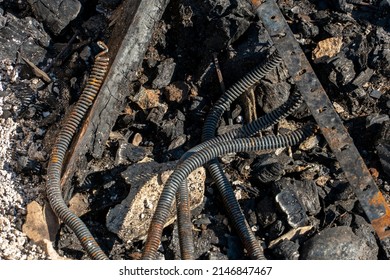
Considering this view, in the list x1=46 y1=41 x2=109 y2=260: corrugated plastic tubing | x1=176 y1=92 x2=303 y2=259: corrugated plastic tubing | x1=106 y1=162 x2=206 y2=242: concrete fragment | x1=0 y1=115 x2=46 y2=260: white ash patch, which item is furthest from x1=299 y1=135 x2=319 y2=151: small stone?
x1=0 y1=115 x2=46 y2=260: white ash patch

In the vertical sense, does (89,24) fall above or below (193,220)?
above

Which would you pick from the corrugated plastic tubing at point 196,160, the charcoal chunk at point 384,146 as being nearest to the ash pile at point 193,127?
the charcoal chunk at point 384,146

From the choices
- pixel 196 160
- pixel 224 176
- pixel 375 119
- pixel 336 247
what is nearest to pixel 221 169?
pixel 224 176

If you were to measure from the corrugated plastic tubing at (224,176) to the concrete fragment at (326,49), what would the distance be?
44 centimetres

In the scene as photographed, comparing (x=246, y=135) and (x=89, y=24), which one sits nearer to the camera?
(x=246, y=135)

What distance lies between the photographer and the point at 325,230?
15.6ft

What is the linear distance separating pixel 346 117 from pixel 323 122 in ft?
2.59

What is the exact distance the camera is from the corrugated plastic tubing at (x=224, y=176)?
183 inches

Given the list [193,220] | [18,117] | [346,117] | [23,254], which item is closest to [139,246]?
[193,220]

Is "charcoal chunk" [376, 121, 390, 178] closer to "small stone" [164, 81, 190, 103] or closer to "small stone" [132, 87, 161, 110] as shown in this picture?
"small stone" [164, 81, 190, 103]

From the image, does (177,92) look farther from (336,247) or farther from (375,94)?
(336,247)

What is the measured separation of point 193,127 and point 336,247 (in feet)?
4.85

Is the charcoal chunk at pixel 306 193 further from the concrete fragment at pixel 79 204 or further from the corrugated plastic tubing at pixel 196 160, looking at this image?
the concrete fragment at pixel 79 204

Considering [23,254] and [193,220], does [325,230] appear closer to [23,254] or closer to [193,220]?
[193,220]
